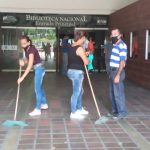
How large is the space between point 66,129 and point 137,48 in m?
7.79

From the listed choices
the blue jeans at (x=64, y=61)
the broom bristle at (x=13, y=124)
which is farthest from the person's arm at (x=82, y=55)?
the blue jeans at (x=64, y=61)

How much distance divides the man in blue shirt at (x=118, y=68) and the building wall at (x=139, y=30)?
16.5ft

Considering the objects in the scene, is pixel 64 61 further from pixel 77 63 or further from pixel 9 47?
pixel 77 63

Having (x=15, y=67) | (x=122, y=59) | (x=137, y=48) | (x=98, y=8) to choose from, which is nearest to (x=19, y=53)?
(x=15, y=67)

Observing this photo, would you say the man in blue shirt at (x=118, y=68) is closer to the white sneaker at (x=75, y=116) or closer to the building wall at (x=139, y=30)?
the white sneaker at (x=75, y=116)

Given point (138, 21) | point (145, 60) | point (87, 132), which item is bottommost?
point (87, 132)

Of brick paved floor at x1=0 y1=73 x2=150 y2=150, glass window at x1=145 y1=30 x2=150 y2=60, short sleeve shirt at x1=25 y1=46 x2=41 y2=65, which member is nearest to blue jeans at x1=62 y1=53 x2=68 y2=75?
glass window at x1=145 y1=30 x2=150 y2=60

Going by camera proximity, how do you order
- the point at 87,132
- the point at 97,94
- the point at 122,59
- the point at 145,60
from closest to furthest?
the point at 87,132, the point at 122,59, the point at 97,94, the point at 145,60

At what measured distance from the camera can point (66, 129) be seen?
273 inches

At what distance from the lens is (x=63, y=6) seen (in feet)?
60.8

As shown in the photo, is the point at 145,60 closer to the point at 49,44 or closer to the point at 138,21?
the point at 138,21

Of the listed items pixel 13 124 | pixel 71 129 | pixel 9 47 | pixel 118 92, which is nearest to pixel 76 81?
pixel 118 92

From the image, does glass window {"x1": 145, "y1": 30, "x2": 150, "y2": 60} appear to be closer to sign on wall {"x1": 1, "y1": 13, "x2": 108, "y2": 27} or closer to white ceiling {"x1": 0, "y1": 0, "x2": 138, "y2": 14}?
white ceiling {"x1": 0, "y1": 0, "x2": 138, "y2": 14}

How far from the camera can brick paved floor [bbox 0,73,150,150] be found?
5.96 metres
